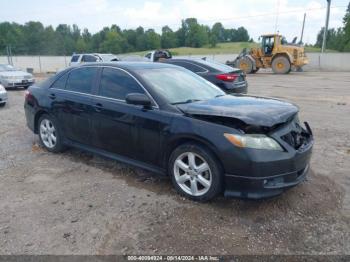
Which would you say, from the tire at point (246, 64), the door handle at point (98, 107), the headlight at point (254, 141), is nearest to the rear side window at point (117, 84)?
the door handle at point (98, 107)

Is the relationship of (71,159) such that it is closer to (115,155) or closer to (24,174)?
(24,174)

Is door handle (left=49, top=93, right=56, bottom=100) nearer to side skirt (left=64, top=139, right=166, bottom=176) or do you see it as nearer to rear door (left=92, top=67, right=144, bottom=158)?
side skirt (left=64, top=139, right=166, bottom=176)

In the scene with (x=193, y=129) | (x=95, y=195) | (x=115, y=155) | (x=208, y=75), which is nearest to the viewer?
(x=193, y=129)

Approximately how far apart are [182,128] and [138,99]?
2.26 ft

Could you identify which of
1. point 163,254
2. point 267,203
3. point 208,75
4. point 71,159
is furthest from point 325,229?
point 208,75

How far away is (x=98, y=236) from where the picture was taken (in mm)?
3275

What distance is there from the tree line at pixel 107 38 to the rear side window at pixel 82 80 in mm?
70513

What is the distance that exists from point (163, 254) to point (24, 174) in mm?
2824

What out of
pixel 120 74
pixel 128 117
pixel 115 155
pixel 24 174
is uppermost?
pixel 120 74

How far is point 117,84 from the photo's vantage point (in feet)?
15.4

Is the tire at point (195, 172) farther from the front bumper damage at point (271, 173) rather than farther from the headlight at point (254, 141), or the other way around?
the headlight at point (254, 141)

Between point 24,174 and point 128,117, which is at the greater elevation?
point 128,117

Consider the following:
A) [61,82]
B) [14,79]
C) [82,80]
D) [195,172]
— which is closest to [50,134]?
[61,82]

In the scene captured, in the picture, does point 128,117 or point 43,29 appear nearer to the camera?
point 128,117
